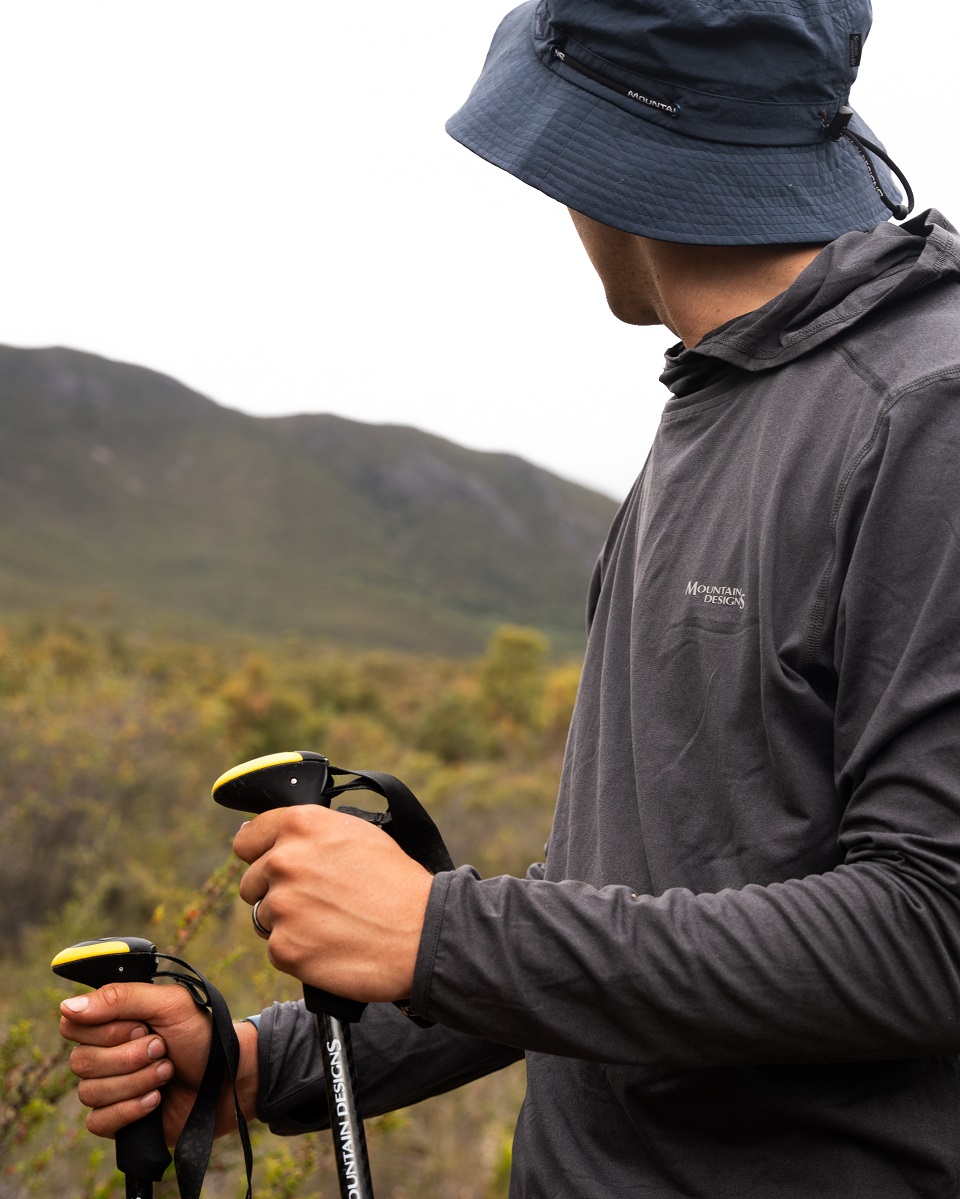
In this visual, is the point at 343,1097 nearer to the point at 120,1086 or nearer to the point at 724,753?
the point at 120,1086

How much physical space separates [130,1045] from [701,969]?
80cm

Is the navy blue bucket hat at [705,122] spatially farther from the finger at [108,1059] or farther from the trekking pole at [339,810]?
the finger at [108,1059]

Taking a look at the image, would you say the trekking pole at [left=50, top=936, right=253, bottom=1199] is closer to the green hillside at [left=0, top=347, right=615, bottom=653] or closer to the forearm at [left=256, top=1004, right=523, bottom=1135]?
the forearm at [left=256, top=1004, right=523, bottom=1135]

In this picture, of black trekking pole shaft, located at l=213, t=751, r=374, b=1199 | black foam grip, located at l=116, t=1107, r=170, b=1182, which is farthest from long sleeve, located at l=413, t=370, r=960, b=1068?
black foam grip, located at l=116, t=1107, r=170, b=1182

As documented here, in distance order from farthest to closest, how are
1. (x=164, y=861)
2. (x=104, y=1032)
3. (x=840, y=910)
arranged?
(x=164, y=861) < (x=104, y=1032) < (x=840, y=910)

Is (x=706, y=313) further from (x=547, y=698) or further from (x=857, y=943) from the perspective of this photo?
(x=547, y=698)

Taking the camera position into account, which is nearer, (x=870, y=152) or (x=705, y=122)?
(x=705, y=122)

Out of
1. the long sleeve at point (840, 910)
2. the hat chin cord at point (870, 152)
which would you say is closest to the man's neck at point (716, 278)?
the hat chin cord at point (870, 152)

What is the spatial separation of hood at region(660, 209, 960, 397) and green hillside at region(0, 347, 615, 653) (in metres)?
89.8

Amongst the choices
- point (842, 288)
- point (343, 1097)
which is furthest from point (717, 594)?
point (343, 1097)

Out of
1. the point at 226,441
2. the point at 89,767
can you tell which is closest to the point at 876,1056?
the point at 89,767

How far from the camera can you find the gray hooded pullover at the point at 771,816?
3.42 ft

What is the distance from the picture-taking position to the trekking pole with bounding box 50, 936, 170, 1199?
140 centimetres

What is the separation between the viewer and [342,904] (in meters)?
1.12
